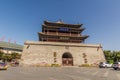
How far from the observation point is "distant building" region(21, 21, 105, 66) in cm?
3747

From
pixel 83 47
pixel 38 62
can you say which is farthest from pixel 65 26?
pixel 38 62

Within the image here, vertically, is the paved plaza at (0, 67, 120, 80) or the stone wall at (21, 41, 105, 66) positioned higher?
the stone wall at (21, 41, 105, 66)

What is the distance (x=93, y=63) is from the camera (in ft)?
132

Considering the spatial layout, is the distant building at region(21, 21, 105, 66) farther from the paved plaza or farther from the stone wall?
the paved plaza

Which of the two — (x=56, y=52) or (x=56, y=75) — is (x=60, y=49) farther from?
(x=56, y=75)

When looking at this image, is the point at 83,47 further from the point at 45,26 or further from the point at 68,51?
the point at 45,26

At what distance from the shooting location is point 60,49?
40156 mm

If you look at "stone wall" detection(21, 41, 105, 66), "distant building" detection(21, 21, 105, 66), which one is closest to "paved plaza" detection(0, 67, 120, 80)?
"stone wall" detection(21, 41, 105, 66)

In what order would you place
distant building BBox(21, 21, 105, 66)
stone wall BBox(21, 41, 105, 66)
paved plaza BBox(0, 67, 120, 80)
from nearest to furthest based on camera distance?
paved plaza BBox(0, 67, 120, 80)
stone wall BBox(21, 41, 105, 66)
distant building BBox(21, 21, 105, 66)

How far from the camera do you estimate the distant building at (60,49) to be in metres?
37.5

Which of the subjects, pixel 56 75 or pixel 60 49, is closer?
pixel 56 75

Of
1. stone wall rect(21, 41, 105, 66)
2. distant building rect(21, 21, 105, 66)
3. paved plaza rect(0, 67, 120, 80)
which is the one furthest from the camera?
distant building rect(21, 21, 105, 66)

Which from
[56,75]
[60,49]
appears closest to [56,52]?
[60,49]

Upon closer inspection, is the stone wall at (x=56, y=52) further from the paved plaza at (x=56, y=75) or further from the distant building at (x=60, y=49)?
the paved plaza at (x=56, y=75)
